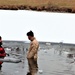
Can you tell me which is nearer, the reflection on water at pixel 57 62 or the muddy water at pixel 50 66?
the muddy water at pixel 50 66

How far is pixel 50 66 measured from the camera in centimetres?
1376

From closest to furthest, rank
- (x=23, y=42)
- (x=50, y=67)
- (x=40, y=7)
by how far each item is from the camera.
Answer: (x=50, y=67), (x=23, y=42), (x=40, y=7)

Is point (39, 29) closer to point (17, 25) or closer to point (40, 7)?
point (17, 25)

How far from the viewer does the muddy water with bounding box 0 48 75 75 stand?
12.3 meters

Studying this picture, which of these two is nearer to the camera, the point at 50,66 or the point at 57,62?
the point at 50,66

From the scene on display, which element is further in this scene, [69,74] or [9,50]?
[9,50]

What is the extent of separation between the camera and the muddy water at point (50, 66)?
12.3 metres

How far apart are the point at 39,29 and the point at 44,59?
6038 millimetres

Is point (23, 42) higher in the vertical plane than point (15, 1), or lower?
lower

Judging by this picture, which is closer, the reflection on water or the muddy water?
the muddy water

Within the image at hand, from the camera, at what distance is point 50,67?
13531 mm

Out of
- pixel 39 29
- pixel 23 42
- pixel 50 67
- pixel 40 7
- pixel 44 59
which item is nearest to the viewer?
pixel 50 67

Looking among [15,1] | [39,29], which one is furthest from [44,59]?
[15,1]

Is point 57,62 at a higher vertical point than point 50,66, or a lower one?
lower
